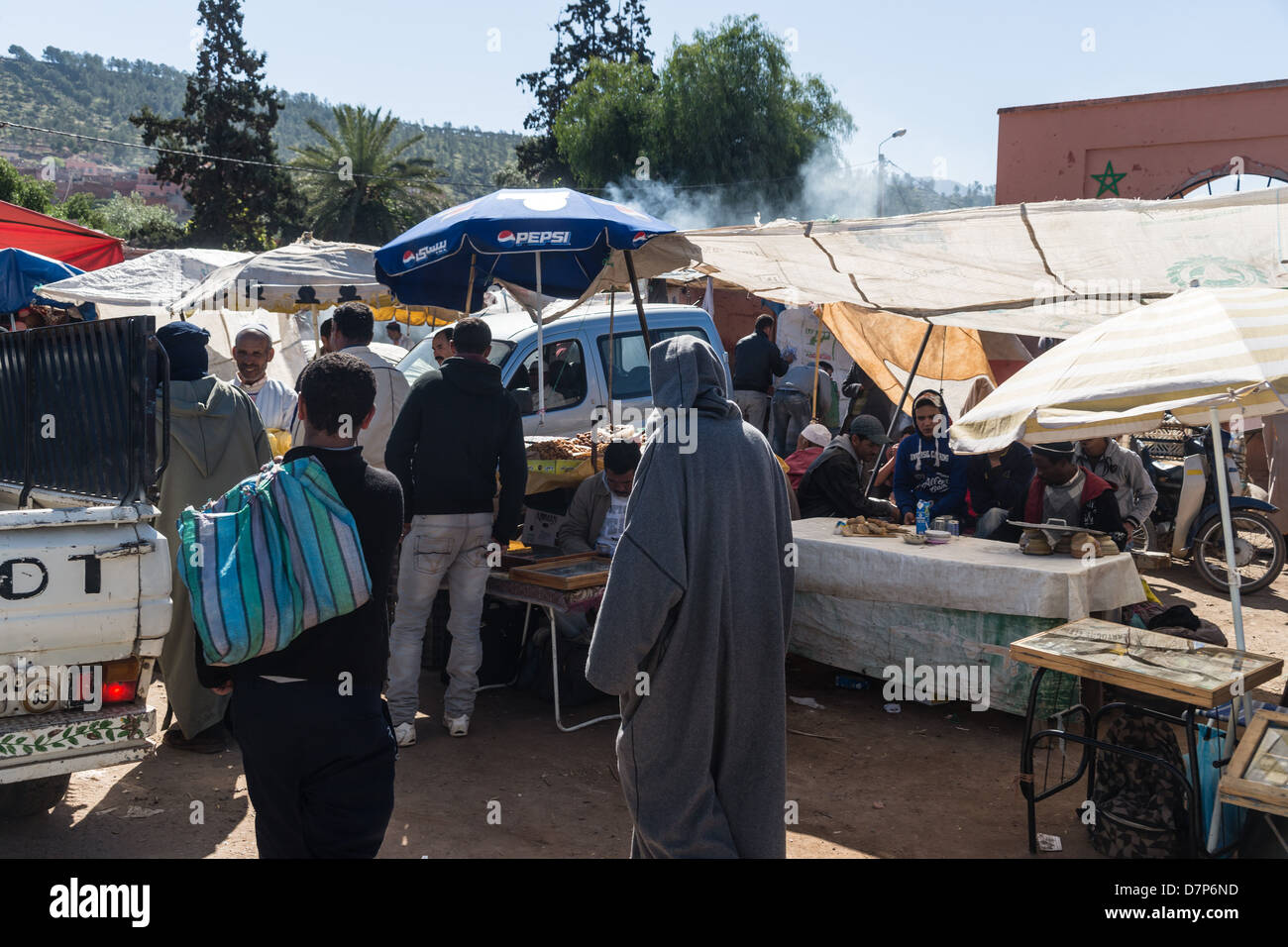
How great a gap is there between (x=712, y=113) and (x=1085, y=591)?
32.1 m

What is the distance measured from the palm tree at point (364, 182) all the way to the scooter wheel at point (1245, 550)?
35.1m

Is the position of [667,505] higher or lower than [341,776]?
higher

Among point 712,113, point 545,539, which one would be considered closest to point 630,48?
point 712,113

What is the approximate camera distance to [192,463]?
4.99 m

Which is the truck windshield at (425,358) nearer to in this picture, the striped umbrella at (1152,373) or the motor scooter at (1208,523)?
the striped umbrella at (1152,373)

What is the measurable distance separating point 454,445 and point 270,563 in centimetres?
246

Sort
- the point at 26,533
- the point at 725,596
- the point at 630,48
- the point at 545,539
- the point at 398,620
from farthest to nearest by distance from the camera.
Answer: the point at 630,48 → the point at 545,539 → the point at 398,620 → the point at 26,533 → the point at 725,596

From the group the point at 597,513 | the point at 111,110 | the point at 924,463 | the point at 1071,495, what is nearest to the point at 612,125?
the point at 924,463

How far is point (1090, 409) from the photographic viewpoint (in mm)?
3943

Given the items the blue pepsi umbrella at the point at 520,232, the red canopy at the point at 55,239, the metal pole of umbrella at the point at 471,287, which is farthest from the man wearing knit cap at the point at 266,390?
the red canopy at the point at 55,239

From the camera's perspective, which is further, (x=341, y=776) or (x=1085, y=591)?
(x=1085, y=591)

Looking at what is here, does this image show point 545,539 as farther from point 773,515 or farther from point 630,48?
point 630,48
